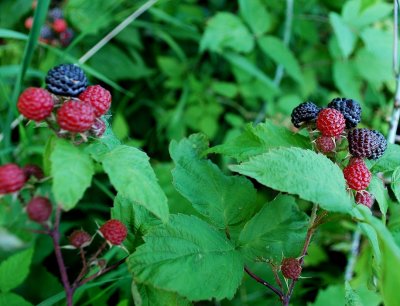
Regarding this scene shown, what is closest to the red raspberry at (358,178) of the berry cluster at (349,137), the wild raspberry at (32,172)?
the berry cluster at (349,137)

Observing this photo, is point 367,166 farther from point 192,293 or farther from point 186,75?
point 186,75

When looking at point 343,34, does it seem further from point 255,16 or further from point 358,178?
point 358,178

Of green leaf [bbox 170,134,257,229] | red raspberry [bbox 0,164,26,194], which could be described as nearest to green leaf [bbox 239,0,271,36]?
green leaf [bbox 170,134,257,229]

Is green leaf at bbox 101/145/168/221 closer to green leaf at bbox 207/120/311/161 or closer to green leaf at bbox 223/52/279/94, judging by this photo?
green leaf at bbox 207/120/311/161

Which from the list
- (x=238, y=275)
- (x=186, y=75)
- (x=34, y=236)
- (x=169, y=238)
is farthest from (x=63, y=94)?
(x=186, y=75)

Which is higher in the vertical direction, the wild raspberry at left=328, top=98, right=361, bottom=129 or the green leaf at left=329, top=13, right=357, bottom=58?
the wild raspberry at left=328, top=98, right=361, bottom=129

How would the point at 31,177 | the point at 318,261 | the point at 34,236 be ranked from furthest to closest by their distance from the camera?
the point at 318,261 < the point at 34,236 < the point at 31,177
